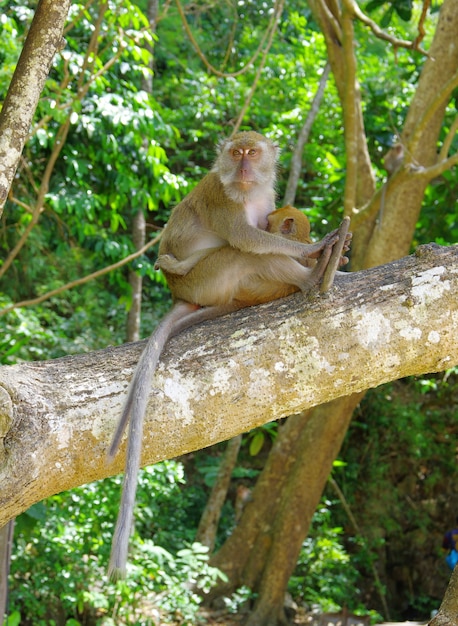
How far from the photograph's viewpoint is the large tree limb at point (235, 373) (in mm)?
2262

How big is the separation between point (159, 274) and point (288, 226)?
532 centimetres

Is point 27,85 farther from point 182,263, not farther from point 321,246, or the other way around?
point 321,246

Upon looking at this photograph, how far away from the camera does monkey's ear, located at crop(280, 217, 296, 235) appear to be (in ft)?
10.8

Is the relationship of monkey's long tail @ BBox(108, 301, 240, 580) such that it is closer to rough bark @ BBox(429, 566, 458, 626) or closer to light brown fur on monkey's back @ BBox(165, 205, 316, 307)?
light brown fur on monkey's back @ BBox(165, 205, 316, 307)

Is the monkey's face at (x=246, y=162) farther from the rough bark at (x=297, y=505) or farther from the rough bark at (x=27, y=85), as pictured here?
the rough bark at (x=297, y=505)

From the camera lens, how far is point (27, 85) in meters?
2.64

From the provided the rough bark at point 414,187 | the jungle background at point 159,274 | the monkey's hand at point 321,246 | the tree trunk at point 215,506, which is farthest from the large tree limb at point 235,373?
the tree trunk at point 215,506

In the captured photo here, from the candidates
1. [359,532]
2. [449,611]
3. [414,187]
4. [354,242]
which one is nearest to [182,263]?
[449,611]

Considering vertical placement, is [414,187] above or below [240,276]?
above

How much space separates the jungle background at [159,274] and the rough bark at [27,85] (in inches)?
107

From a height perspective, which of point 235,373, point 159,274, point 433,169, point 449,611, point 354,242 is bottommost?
point 449,611

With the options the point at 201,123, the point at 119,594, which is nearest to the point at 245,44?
the point at 201,123

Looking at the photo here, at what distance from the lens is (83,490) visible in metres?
6.59

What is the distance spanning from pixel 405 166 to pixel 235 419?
13.7 feet
